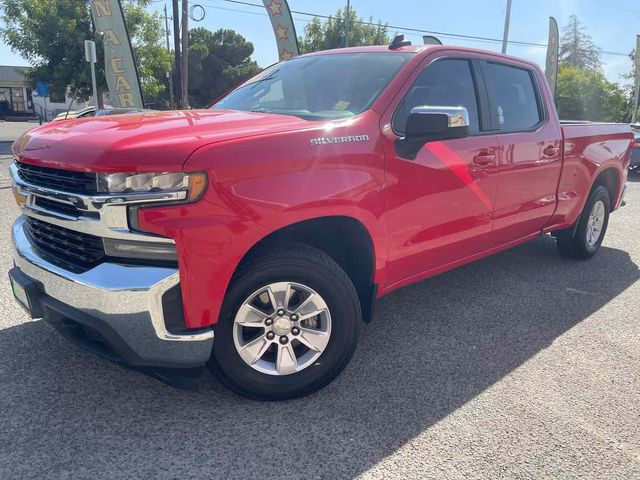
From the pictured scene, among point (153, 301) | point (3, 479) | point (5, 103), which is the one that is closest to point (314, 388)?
point (153, 301)

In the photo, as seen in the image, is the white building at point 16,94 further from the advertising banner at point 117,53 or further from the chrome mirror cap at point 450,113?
the chrome mirror cap at point 450,113

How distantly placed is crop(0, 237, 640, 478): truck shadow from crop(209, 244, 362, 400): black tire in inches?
4.4

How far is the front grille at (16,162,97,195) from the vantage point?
231 cm

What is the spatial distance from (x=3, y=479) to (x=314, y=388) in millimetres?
1421

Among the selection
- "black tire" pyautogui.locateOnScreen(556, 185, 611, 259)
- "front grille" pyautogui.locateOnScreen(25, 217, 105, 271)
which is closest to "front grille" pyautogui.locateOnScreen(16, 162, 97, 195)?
"front grille" pyautogui.locateOnScreen(25, 217, 105, 271)

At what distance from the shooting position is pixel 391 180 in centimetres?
302

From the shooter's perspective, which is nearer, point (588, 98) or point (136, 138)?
point (136, 138)

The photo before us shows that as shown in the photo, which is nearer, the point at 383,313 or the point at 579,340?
the point at 579,340

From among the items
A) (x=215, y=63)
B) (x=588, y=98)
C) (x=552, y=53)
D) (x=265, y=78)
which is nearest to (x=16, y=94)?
(x=215, y=63)

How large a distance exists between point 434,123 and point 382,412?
156 centimetres

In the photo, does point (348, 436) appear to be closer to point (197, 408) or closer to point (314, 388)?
point (314, 388)

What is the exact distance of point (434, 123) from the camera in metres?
2.96

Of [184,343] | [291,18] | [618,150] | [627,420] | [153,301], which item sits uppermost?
[291,18]

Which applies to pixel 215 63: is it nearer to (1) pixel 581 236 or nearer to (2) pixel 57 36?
(2) pixel 57 36
